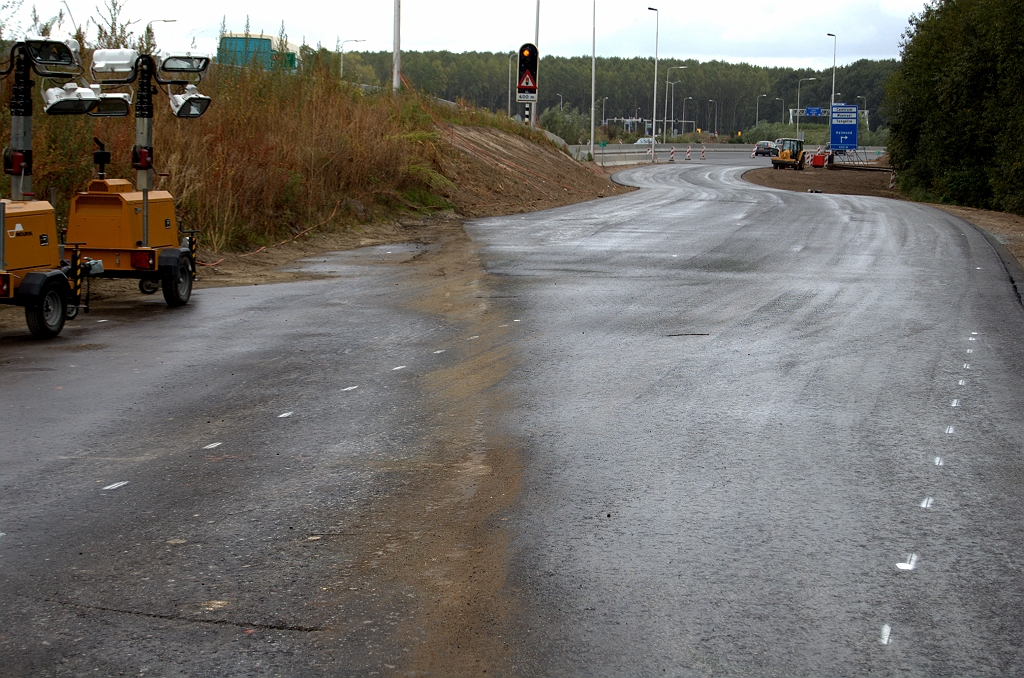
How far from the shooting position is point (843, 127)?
8062 centimetres

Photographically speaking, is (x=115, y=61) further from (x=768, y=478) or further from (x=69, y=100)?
(x=768, y=478)

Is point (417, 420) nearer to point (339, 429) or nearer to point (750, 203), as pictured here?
point (339, 429)

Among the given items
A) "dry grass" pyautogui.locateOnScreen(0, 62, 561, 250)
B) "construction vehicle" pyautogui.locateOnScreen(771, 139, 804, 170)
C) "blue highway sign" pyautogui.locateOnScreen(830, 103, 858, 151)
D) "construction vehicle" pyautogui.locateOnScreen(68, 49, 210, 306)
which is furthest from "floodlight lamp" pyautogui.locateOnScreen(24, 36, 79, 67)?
"blue highway sign" pyautogui.locateOnScreen(830, 103, 858, 151)

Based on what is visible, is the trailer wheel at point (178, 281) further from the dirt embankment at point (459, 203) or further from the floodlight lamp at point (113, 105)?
the floodlight lamp at point (113, 105)

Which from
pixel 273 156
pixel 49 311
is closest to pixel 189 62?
pixel 49 311

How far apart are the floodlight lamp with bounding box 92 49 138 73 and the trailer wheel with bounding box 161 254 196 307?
230 cm

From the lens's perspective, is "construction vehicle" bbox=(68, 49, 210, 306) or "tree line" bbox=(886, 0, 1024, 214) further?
"tree line" bbox=(886, 0, 1024, 214)

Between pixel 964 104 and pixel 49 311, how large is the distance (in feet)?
120

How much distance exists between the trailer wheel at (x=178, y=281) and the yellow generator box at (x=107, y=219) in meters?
0.42

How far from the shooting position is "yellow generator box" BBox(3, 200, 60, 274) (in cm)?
1002

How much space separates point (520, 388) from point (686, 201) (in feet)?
85.9

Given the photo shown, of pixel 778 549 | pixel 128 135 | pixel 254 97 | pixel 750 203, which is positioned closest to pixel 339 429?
pixel 778 549

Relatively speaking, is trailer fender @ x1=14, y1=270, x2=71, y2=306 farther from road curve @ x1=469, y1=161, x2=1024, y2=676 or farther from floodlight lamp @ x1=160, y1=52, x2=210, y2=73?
road curve @ x1=469, y1=161, x2=1024, y2=676

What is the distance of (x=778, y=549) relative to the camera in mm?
5328
